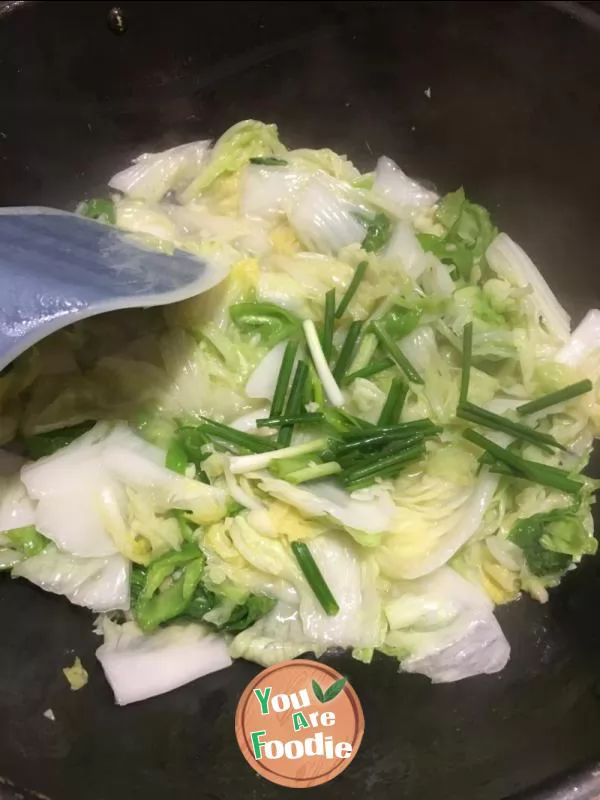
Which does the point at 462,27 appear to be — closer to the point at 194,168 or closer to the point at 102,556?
the point at 194,168

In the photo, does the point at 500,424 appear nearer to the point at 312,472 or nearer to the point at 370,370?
the point at 370,370

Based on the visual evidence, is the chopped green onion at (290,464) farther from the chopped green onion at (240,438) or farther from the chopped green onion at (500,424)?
the chopped green onion at (500,424)

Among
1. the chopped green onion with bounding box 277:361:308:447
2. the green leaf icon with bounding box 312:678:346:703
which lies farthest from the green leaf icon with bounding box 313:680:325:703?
the chopped green onion with bounding box 277:361:308:447

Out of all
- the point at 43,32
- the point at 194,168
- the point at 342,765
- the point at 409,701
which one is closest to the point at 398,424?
Result: the point at 409,701

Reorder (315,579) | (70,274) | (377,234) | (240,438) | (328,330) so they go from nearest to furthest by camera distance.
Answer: (70,274)
(315,579)
(240,438)
(328,330)
(377,234)

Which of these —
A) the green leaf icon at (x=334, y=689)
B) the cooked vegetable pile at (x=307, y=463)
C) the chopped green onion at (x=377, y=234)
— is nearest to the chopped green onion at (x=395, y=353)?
the cooked vegetable pile at (x=307, y=463)

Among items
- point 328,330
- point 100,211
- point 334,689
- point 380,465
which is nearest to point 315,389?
point 328,330

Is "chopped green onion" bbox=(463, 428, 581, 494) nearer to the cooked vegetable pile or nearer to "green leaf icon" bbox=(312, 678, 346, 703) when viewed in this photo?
the cooked vegetable pile
